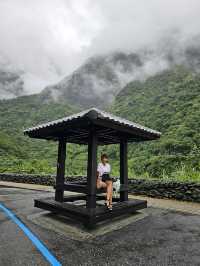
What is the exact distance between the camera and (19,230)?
17.9ft

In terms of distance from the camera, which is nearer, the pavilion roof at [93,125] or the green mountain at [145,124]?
the pavilion roof at [93,125]

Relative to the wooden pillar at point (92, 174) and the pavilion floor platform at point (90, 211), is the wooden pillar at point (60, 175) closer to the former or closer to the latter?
the pavilion floor platform at point (90, 211)

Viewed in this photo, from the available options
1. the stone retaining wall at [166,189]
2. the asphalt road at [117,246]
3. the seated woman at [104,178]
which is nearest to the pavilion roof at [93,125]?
the seated woman at [104,178]

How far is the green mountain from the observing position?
19.3 metres

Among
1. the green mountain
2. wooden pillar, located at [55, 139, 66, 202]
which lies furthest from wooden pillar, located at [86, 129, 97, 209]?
the green mountain

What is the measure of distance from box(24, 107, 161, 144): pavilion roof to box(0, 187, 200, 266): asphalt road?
267 cm

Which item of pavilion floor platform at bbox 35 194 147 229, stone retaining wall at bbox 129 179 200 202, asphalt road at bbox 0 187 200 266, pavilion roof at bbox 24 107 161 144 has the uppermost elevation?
pavilion roof at bbox 24 107 161 144

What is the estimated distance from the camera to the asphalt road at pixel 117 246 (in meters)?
3.81

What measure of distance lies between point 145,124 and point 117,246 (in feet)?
101

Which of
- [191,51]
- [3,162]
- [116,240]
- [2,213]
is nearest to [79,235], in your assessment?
[116,240]

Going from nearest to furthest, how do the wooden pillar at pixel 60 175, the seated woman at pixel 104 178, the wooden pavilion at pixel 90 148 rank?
the wooden pavilion at pixel 90 148, the seated woman at pixel 104 178, the wooden pillar at pixel 60 175

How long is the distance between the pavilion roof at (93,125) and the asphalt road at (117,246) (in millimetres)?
2671

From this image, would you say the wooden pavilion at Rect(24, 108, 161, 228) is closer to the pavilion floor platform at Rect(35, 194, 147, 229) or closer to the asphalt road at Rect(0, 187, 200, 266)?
the pavilion floor platform at Rect(35, 194, 147, 229)

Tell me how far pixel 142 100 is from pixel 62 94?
182 ft
